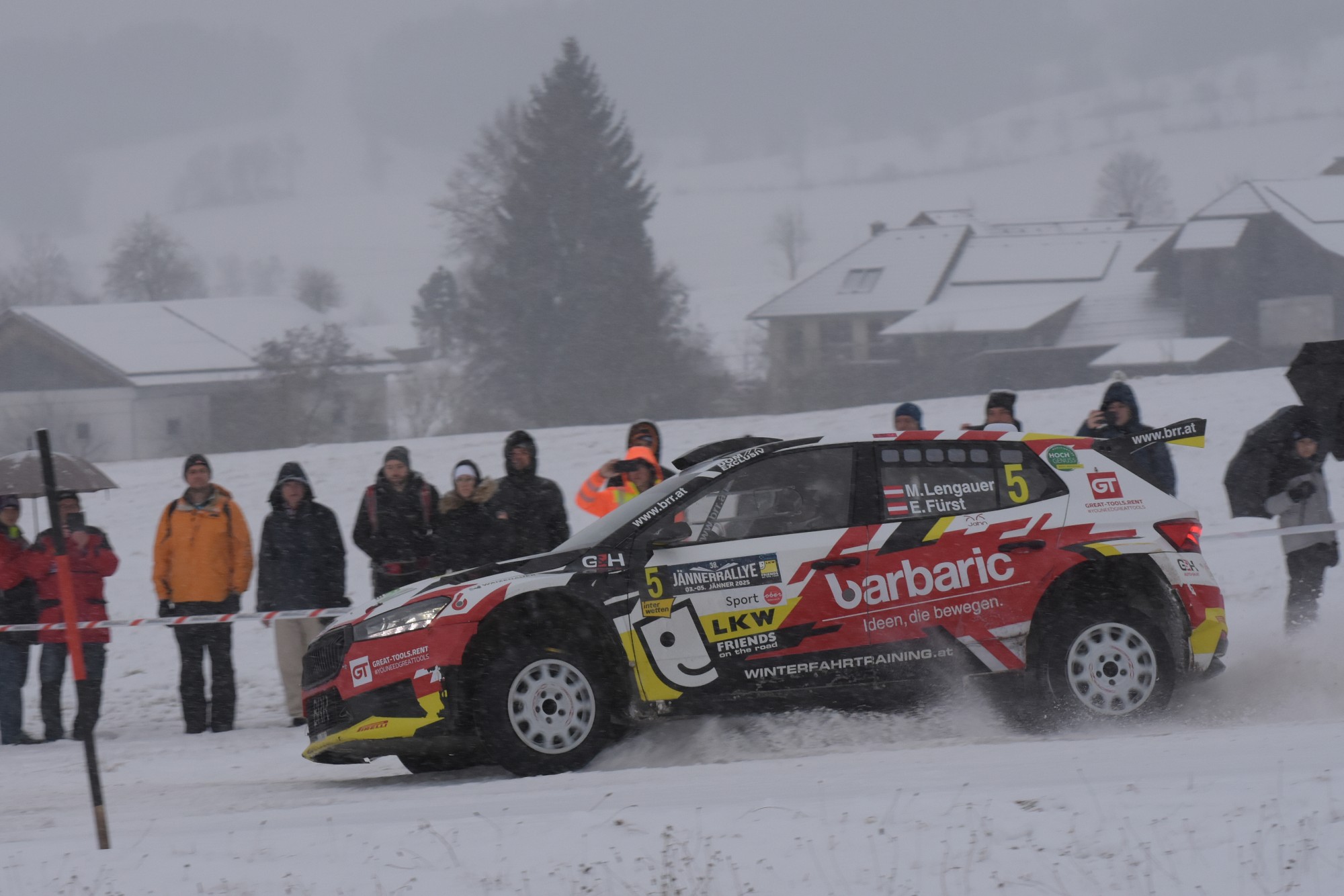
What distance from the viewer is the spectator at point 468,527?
10.4m

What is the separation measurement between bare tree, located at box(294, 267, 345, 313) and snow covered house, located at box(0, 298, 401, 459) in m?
24.3

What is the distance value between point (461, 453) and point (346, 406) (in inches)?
1184

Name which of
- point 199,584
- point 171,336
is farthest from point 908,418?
point 171,336

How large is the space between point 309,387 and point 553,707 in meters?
44.3

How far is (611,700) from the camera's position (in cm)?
742

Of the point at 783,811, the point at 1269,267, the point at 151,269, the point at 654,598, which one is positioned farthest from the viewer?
the point at 151,269

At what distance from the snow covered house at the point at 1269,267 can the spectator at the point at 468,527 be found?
4918cm

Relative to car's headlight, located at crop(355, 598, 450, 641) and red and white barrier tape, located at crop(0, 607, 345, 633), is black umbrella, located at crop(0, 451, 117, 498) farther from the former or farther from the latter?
car's headlight, located at crop(355, 598, 450, 641)

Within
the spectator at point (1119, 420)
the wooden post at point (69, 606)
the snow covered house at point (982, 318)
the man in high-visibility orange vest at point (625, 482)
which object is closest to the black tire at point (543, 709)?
the wooden post at point (69, 606)

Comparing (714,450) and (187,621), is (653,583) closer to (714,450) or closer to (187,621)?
(714,450)

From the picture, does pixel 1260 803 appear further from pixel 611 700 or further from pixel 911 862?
pixel 611 700

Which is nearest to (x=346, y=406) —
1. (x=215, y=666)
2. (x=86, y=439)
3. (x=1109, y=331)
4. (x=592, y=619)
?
(x=86, y=439)

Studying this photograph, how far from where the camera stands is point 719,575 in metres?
7.52

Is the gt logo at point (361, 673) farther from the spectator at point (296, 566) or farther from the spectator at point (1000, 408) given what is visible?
the spectator at point (1000, 408)
